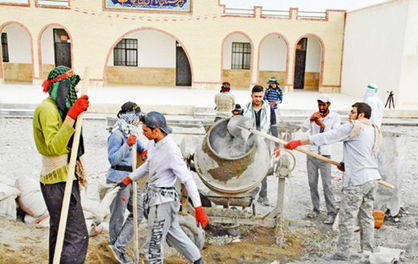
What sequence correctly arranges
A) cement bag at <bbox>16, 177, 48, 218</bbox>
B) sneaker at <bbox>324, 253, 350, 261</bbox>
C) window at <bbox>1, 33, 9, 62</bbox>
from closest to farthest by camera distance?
sneaker at <bbox>324, 253, 350, 261</bbox>
cement bag at <bbox>16, 177, 48, 218</bbox>
window at <bbox>1, 33, 9, 62</bbox>

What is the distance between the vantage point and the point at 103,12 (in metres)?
17.7

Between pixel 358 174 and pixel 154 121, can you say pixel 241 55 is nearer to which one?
pixel 358 174

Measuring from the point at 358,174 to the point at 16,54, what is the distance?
1928cm

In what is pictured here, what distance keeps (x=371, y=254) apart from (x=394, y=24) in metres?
12.9

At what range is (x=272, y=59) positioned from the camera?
65.9 ft

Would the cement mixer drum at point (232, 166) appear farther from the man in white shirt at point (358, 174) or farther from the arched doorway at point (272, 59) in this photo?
the arched doorway at point (272, 59)

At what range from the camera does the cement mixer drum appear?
4109 mm

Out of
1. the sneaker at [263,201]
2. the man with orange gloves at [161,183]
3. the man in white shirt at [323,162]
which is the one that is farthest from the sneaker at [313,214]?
the man with orange gloves at [161,183]

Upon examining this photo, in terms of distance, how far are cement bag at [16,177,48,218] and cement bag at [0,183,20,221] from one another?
0.36 feet

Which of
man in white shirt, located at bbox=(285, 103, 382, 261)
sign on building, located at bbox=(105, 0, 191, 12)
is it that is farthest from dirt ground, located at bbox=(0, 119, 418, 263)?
sign on building, located at bbox=(105, 0, 191, 12)

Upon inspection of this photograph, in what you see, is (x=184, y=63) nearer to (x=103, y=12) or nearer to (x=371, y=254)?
(x=103, y=12)

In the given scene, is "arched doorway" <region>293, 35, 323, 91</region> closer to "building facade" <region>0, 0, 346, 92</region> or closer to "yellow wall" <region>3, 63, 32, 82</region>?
"building facade" <region>0, 0, 346, 92</region>

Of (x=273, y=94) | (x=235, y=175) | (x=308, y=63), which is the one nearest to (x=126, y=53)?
(x=308, y=63)

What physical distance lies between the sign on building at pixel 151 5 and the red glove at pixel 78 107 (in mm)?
16103
